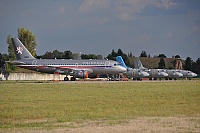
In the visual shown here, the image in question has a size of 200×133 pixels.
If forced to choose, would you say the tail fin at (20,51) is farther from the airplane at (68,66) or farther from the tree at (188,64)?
the tree at (188,64)

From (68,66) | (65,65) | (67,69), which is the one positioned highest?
(65,65)

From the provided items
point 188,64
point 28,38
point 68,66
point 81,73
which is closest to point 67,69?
point 68,66

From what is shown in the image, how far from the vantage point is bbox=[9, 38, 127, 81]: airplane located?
6988cm

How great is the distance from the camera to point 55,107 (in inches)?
773

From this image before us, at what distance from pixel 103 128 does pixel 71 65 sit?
5831 cm

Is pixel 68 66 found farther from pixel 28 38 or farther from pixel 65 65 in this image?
pixel 28 38

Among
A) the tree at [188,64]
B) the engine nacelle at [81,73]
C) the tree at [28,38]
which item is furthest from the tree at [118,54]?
the engine nacelle at [81,73]

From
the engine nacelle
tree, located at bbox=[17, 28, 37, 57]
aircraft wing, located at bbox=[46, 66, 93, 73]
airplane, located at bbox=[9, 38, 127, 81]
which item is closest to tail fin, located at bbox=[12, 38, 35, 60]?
airplane, located at bbox=[9, 38, 127, 81]

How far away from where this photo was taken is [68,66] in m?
70.7

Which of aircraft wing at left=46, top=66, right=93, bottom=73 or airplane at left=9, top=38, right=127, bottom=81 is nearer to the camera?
airplane at left=9, top=38, right=127, bottom=81

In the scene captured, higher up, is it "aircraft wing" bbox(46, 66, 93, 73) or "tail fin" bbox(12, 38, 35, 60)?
"tail fin" bbox(12, 38, 35, 60)

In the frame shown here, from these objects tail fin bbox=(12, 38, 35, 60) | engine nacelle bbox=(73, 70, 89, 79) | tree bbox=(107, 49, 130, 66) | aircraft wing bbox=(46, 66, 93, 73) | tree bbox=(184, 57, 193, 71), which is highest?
tree bbox=(107, 49, 130, 66)

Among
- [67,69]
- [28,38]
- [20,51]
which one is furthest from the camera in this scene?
[28,38]

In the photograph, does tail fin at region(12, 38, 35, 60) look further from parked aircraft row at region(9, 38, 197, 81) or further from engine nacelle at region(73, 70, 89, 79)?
engine nacelle at region(73, 70, 89, 79)
